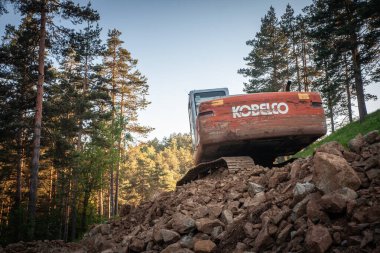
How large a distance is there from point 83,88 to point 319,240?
27676 mm

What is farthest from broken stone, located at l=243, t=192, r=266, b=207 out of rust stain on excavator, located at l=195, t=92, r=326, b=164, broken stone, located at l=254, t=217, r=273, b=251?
rust stain on excavator, located at l=195, t=92, r=326, b=164

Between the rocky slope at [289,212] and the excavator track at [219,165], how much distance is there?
0.61 meters

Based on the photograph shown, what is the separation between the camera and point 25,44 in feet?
45.7

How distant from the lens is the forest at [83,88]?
1373cm

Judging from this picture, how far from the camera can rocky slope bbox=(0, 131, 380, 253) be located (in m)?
2.41

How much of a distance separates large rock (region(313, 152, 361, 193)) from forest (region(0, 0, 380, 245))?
4526 mm

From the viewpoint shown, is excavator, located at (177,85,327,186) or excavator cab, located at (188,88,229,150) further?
excavator cab, located at (188,88,229,150)

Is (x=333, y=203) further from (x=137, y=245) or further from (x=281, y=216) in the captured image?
(x=137, y=245)

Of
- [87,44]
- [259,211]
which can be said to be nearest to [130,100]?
[87,44]

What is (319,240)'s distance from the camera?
235 cm

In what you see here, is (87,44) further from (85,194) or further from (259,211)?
(259,211)

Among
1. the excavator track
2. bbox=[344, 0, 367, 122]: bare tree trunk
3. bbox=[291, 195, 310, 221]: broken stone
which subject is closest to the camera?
bbox=[291, 195, 310, 221]: broken stone

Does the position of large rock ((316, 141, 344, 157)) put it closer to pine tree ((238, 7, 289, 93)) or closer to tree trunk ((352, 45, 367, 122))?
tree trunk ((352, 45, 367, 122))

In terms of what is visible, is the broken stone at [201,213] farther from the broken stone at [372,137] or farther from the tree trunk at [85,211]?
the tree trunk at [85,211]
